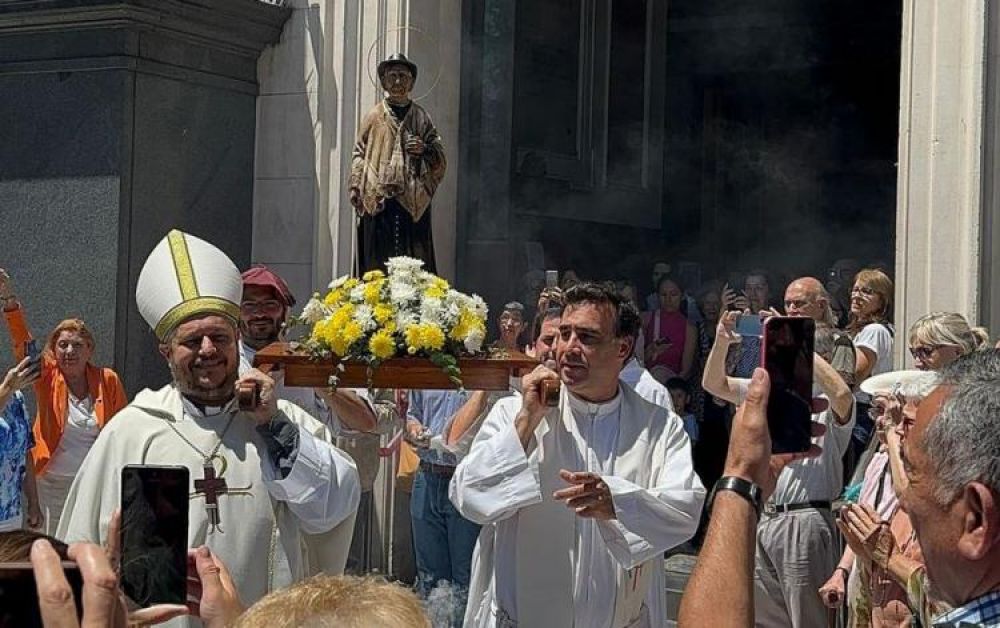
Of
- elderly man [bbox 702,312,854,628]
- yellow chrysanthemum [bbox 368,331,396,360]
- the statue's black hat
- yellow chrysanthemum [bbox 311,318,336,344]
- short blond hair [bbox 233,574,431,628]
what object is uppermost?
the statue's black hat

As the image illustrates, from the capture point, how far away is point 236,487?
4539mm

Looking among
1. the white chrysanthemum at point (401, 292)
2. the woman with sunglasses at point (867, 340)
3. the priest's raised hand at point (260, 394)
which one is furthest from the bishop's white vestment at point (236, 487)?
the woman with sunglasses at point (867, 340)

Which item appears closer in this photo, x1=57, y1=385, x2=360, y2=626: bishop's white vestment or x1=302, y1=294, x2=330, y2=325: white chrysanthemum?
x1=57, y1=385, x2=360, y2=626: bishop's white vestment

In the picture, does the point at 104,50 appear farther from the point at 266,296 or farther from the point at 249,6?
the point at 266,296

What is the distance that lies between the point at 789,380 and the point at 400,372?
2987mm

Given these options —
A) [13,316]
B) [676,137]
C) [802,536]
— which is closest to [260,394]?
[802,536]

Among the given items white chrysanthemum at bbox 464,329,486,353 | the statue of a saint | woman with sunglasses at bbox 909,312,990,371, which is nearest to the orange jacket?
the statue of a saint

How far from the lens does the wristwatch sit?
2.51 m

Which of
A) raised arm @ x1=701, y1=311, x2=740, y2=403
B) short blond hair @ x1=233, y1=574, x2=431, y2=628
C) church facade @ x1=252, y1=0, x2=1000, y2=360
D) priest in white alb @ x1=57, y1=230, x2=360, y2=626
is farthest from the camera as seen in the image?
church facade @ x1=252, y1=0, x2=1000, y2=360

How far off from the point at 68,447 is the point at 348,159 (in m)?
3.01

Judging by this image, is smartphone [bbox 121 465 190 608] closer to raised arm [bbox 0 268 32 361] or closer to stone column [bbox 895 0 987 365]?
raised arm [bbox 0 268 32 361]

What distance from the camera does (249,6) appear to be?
32.9ft

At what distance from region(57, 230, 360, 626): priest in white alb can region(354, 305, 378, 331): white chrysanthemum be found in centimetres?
107

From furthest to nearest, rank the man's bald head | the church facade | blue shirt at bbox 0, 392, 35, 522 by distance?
1. the church facade
2. the man's bald head
3. blue shirt at bbox 0, 392, 35, 522
